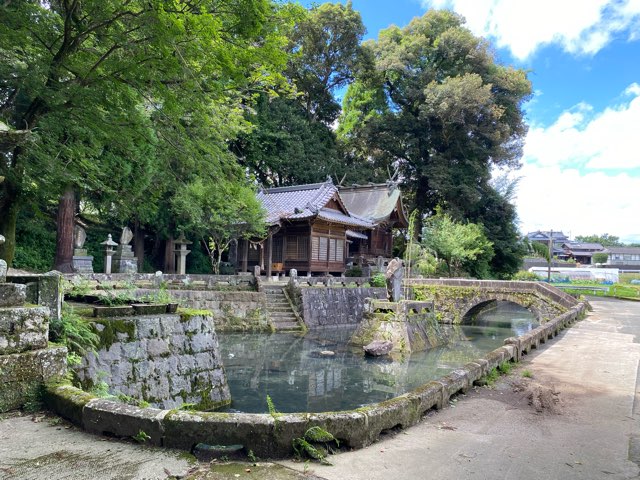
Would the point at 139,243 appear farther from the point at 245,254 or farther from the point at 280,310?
the point at 280,310

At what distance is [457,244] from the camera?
31.8 m

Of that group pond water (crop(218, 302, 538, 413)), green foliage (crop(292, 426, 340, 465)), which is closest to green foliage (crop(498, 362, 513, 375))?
pond water (crop(218, 302, 538, 413))

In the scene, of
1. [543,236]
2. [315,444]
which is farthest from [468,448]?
[543,236]

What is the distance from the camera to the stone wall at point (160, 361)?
589cm

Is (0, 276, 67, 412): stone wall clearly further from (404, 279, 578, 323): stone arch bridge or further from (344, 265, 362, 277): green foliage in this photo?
(344, 265, 362, 277): green foliage

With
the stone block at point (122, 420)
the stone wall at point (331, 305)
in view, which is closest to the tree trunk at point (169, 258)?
the stone wall at point (331, 305)

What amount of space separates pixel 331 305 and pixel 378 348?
797 centimetres

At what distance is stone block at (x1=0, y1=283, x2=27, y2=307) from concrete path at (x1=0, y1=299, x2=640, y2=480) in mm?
1093

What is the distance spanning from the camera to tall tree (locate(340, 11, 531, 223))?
36875 millimetres

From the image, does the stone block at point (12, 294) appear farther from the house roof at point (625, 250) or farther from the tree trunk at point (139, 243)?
the house roof at point (625, 250)

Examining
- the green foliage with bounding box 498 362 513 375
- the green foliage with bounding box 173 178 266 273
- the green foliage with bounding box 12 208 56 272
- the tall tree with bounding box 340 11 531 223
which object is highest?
the tall tree with bounding box 340 11 531 223

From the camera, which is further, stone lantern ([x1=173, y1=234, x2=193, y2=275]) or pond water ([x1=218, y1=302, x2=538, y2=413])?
stone lantern ([x1=173, y1=234, x2=193, y2=275])

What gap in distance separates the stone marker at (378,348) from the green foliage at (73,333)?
10582mm

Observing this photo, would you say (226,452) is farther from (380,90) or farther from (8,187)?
(380,90)
